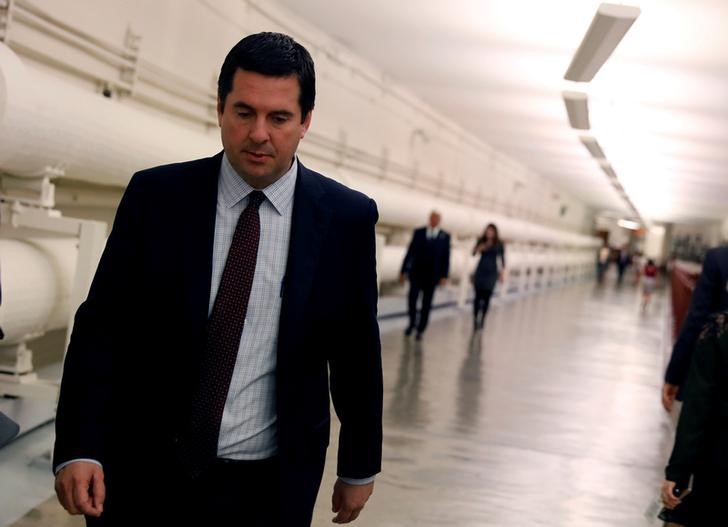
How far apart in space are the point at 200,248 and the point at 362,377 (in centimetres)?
44

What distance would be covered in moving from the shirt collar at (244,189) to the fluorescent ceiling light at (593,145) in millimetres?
14918

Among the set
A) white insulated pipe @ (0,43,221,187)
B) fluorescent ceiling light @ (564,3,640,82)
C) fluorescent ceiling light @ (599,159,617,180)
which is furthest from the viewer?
fluorescent ceiling light @ (599,159,617,180)

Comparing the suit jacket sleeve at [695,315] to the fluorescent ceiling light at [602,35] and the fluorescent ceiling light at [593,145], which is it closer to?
the fluorescent ceiling light at [602,35]

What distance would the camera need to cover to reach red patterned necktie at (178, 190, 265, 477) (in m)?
1.96

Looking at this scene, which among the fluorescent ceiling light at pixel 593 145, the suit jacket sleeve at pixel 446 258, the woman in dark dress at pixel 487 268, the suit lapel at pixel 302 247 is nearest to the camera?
the suit lapel at pixel 302 247

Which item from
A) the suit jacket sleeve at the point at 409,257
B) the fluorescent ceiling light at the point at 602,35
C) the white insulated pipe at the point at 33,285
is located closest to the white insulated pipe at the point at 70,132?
the white insulated pipe at the point at 33,285

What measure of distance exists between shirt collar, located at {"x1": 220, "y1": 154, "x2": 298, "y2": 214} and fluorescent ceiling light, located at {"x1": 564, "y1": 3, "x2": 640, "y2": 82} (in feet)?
17.0

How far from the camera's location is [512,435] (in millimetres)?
7105

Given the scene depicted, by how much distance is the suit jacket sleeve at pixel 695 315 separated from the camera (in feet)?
15.3

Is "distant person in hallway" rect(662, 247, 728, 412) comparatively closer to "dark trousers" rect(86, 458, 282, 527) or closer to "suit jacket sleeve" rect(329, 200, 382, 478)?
"suit jacket sleeve" rect(329, 200, 382, 478)

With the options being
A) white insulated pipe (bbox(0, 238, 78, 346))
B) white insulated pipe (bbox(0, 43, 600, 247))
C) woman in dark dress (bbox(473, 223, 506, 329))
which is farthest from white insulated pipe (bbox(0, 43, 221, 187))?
woman in dark dress (bbox(473, 223, 506, 329))

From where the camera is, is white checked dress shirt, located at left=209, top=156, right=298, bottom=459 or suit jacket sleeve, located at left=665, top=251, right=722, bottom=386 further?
suit jacket sleeve, located at left=665, top=251, right=722, bottom=386

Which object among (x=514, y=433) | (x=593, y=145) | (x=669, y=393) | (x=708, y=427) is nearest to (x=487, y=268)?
(x=593, y=145)

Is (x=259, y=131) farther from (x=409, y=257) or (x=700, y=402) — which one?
(x=409, y=257)
